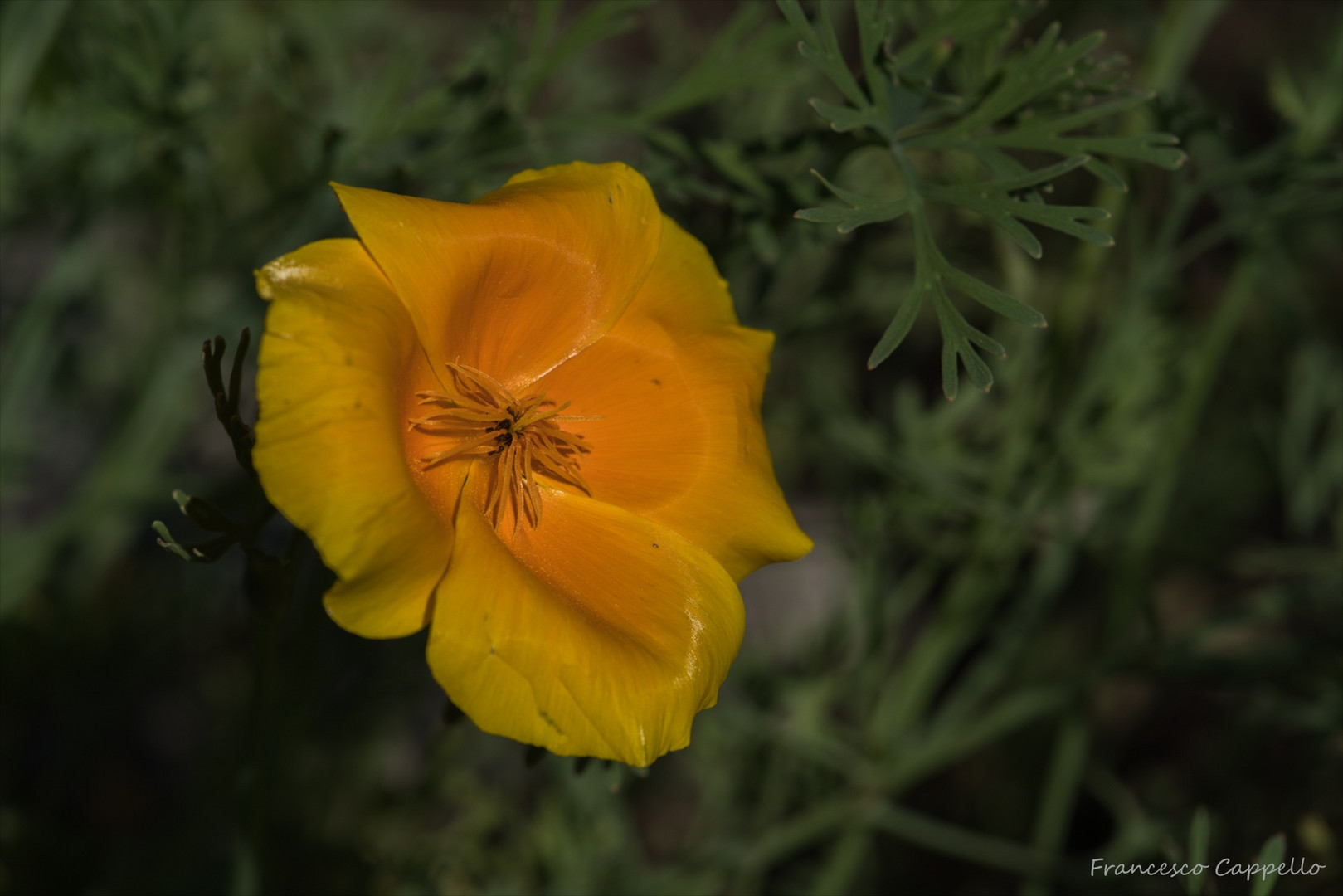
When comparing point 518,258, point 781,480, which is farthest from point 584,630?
point 781,480

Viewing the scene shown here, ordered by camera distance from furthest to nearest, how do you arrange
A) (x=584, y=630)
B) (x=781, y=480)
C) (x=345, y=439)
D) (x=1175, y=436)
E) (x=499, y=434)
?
(x=781, y=480) < (x=1175, y=436) < (x=499, y=434) < (x=584, y=630) < (x=345, y=439)

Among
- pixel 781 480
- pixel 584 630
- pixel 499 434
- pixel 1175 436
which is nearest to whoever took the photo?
pixel 584 630

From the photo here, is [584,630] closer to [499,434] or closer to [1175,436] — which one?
[499,434]

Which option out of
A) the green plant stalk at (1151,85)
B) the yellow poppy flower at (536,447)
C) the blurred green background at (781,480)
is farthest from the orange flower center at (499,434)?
the green plant stalk at (1151,85)

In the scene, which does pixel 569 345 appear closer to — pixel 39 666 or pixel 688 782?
pixel 39 666

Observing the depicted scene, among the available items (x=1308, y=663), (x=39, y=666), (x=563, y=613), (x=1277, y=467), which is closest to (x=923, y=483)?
(x=1308, y=663)

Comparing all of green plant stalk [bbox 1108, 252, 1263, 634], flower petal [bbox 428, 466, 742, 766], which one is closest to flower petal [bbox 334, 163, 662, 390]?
flower petal [bbox 428, 466, 742, 766]
